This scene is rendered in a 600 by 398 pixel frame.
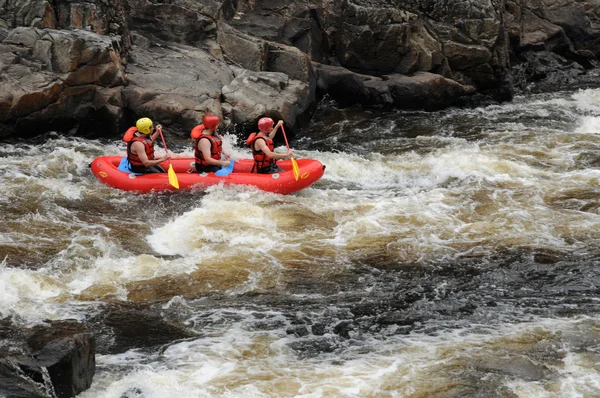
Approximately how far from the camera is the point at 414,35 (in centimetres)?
1452

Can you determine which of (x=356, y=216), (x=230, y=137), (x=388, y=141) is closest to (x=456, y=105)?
(x=388, y=141)

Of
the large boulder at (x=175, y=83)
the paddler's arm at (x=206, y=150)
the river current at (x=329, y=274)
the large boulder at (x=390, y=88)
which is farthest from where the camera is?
the large boulder at (x=390, y=88)

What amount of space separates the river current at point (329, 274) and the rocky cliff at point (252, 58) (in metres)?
0.74

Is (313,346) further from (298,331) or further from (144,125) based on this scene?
(144,125)

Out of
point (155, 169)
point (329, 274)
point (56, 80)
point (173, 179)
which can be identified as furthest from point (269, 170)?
point (56, 80)

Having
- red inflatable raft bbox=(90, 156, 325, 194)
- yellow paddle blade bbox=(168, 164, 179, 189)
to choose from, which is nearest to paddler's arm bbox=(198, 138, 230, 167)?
red inflatable raft bbox=(90, 156, 325, 194)

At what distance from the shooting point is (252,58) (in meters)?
13.3

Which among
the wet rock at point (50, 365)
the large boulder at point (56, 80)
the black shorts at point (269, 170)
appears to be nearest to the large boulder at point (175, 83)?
the large boulder at point (56, 80)

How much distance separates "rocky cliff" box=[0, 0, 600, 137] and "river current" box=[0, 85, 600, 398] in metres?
0.74

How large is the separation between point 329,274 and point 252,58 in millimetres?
6998

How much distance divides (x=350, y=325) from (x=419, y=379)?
1020mm

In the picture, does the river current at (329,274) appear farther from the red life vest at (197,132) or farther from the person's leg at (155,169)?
the red life vest at (197,132)

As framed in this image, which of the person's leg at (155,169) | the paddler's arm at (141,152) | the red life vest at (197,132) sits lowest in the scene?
the person's leg at (155,169)

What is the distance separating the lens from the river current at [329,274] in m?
5.57
